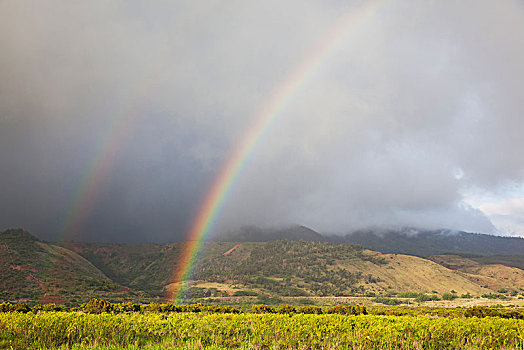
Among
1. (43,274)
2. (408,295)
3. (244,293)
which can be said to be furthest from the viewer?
(408,295)

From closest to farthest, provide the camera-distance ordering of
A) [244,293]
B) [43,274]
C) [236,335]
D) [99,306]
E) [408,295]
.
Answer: [236,335], [99,306], [43,274], [244,293], [408,295]

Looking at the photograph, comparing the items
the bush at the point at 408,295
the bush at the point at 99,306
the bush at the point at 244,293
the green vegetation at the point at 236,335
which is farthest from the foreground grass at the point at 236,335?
the bush at the point at 408,295

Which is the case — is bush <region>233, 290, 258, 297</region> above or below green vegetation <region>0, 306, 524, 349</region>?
below

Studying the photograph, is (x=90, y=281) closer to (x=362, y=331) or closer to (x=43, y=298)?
(x=43, y=298)

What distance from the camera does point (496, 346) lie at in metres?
26.0

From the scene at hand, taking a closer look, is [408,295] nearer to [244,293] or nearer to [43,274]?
[244,293]

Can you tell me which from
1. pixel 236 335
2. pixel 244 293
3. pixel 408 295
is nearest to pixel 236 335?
pixel 236 335

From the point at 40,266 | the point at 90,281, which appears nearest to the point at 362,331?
the point at 90,281

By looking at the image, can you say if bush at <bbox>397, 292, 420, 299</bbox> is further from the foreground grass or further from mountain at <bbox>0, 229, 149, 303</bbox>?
the foreground grass

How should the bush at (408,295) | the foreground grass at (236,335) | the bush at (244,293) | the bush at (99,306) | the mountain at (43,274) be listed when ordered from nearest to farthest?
the foreground grass at (236,335) < the bush at (99,306) < the mountain at (43,274) < the bush at (244,293) < the bush at (408,295)

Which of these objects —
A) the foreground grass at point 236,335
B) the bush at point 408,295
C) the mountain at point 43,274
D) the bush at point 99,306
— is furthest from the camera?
the bush at point 408,295

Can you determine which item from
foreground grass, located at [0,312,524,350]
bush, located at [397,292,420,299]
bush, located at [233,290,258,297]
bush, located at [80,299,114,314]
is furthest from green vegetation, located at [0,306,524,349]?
bush, located at [397,292,420,299]

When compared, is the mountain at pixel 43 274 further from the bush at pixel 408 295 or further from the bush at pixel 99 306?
the bush at pixel 408 295

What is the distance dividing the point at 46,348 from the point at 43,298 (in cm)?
9975
